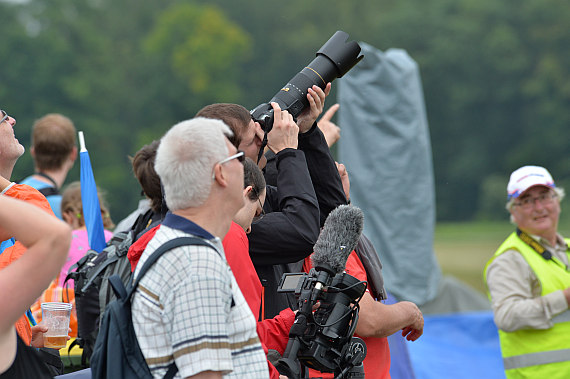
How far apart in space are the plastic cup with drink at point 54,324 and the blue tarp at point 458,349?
401 cm

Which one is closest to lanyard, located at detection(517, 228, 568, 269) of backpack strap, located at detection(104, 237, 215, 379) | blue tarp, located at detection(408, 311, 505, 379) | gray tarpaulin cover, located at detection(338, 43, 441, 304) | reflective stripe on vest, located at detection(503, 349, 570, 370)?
reflective stripe on vest, located at detection(503, 349, 570, 370)

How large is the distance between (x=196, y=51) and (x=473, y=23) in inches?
692

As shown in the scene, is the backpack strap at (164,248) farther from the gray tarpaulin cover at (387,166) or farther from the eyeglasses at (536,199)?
the gray tarpaulin cover at (387,166)

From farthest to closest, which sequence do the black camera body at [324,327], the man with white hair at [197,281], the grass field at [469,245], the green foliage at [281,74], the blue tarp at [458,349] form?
the green foliage at [281,74] → the grass field at [469,245] → the blue tarp at [458,349] → the black camera body at [324,327] → the man with white hair at [197,281]

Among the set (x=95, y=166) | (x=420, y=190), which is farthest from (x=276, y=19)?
(x=420, y=190)

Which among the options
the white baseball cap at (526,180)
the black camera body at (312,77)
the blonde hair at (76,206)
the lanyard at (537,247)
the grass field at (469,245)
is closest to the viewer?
the black camera body at (312,77)

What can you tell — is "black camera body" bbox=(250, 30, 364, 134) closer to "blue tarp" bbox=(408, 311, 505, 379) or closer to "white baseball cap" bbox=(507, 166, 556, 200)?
"white baseball cap" bbox=(507, 166, 556, 200)

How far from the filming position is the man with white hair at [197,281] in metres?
1.96

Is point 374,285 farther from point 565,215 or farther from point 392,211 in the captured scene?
point 565,215

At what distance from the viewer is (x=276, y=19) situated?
57031mm

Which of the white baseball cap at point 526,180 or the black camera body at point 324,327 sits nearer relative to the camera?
the black camera body at point 324,327

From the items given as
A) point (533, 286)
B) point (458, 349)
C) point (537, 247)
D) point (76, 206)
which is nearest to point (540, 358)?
point (533, 286)

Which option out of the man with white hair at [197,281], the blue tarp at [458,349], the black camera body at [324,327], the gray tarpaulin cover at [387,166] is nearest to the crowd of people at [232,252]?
the man with white hair at [197,281]

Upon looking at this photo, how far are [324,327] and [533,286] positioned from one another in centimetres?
231
